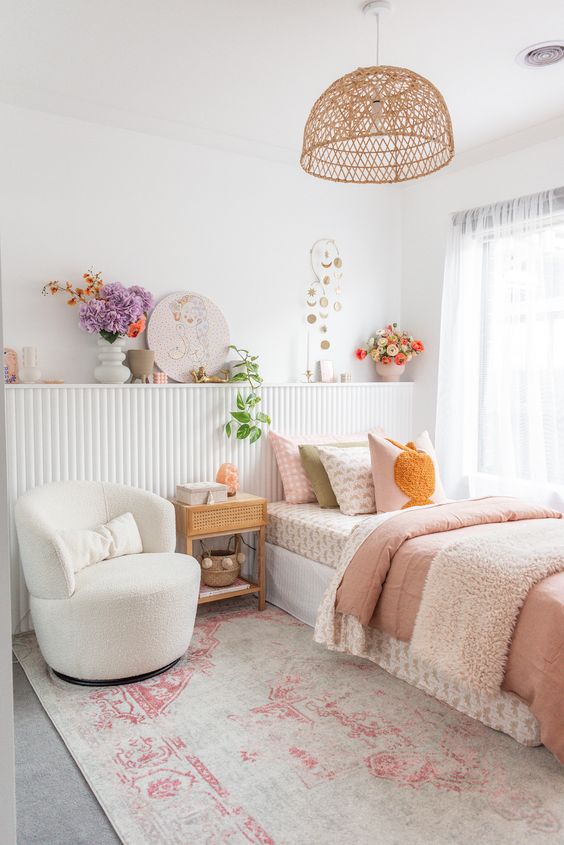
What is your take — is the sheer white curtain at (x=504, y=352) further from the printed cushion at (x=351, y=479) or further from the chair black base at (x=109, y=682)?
the chair black base at (x=109, y=682)

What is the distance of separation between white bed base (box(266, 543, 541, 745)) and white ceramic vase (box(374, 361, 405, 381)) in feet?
5.00

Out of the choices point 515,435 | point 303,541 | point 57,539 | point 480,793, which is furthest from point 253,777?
point 515,435

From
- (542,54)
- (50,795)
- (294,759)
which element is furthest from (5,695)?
(542,54)

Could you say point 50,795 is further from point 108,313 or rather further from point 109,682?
point 108,313

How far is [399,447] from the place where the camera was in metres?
3.67

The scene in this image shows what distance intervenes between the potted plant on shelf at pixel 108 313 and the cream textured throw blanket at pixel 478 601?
1912 mm

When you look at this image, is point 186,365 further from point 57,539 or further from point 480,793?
point 480,793

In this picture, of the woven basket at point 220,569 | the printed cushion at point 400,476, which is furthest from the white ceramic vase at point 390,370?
the woven basket at point 220,569

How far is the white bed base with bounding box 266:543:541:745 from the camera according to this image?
2352 millimetres

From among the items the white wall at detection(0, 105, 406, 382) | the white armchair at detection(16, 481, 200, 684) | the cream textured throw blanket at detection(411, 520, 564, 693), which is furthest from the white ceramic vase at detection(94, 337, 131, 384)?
the cream textured throw blanket at detection(411, 520, 564, 693)

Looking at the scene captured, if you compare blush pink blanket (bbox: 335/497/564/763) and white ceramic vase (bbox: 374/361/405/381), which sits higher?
white ceramic vase (bbox: 374/361/405/381)

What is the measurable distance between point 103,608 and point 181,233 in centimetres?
217

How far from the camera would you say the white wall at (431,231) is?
4.09 metres

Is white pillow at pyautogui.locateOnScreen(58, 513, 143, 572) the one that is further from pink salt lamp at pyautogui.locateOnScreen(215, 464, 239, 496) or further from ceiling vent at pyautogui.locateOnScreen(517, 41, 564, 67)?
ceiling vent at pyautogui.locateOnScreen(517, 41, 564, 67)
